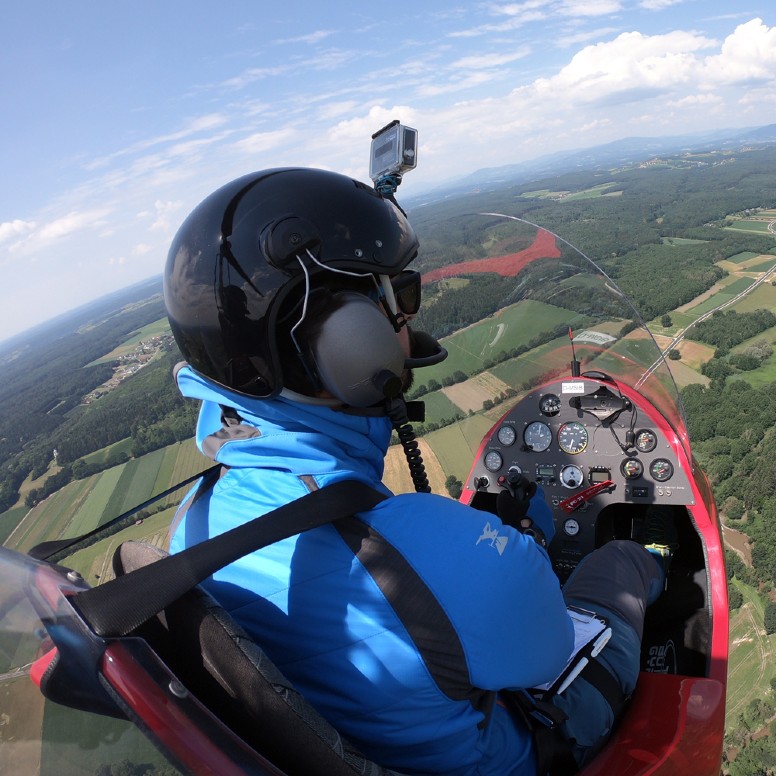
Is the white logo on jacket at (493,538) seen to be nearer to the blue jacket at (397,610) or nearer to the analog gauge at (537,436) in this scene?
the blue jacket at (397,610)

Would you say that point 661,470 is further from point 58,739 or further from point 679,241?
point 679,241

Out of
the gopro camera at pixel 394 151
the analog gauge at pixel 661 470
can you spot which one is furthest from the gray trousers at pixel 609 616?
the gopro camera at pixel 394 151

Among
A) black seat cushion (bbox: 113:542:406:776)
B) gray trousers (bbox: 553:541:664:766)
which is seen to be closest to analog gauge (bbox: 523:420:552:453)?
gray trousers (bbox: 553:541:664:766)

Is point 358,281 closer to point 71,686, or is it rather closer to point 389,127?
point 389,127

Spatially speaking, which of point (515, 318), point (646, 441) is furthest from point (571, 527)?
point (515, 318)

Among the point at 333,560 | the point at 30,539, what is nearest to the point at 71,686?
the point at 333,560

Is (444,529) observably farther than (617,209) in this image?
No

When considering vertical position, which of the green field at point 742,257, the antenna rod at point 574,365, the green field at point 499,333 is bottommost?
the green field at point 742,257
